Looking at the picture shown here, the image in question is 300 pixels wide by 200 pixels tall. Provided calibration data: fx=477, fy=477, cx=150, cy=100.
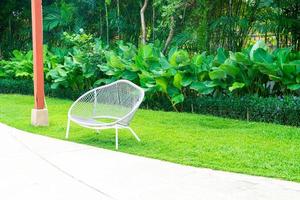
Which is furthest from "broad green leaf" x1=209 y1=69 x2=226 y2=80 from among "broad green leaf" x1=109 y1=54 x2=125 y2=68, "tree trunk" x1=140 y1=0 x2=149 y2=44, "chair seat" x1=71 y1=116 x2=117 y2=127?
"tree trunk" x1=140 y1=0 x2=149 y2=44

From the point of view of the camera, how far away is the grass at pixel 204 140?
482 centimetres

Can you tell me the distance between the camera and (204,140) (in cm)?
603

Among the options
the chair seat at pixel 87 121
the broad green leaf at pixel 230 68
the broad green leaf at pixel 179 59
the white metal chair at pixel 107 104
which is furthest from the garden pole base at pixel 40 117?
A: the broad green leaf at pixel 230 68

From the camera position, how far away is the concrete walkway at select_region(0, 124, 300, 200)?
3893mm

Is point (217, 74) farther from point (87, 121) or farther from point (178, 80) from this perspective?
point (87, 121)

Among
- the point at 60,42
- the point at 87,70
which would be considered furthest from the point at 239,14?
the point at 60,42

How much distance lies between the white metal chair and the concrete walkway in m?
0.82

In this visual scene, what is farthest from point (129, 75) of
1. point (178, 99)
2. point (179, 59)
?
point (178, 99)

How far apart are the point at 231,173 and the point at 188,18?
21.3ft

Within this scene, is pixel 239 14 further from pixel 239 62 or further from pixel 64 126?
pixel 64 126

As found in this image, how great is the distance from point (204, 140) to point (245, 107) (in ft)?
6.25

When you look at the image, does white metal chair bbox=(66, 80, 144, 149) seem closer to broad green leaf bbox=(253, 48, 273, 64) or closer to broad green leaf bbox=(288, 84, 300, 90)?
broad green leaf bbox=(253, 48, 273, 64)

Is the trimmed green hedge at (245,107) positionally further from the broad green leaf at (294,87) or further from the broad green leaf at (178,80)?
the broad green leaf at (178,80)

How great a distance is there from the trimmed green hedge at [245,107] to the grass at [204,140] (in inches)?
11.1
